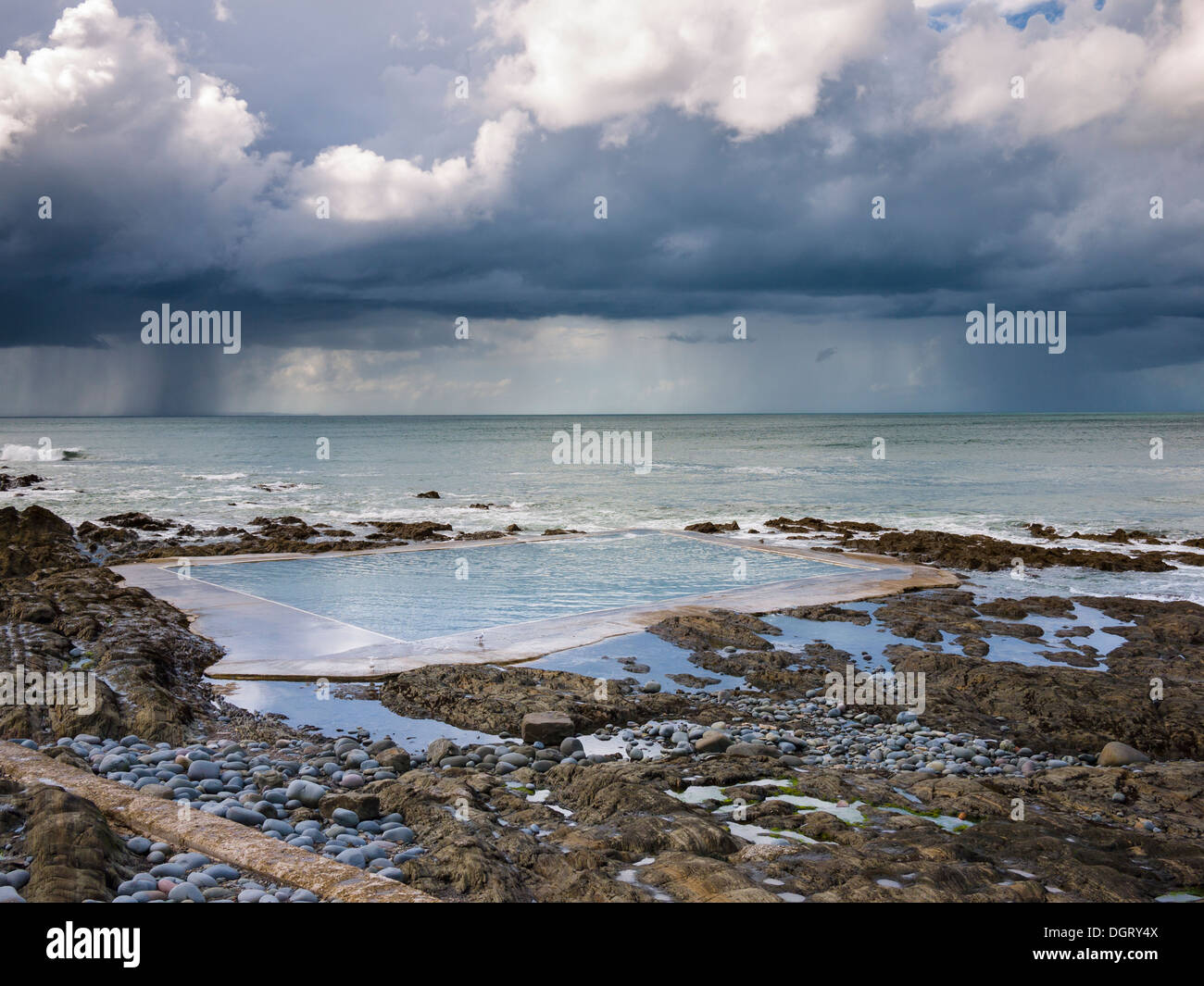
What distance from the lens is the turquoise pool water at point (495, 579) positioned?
10.4 metres

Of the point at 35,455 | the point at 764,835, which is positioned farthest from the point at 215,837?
the point at 35,455

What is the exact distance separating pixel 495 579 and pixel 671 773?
24.7ft

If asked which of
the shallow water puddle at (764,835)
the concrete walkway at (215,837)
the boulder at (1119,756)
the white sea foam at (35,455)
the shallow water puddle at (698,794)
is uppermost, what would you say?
the white sea foam at (35,455)

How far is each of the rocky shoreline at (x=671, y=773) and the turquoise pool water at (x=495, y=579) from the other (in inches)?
72.1

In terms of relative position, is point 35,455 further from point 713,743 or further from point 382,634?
point 713,743

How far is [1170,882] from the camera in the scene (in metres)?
4.26

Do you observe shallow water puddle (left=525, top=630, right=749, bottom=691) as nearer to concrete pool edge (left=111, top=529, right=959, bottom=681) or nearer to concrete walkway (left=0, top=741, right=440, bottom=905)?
concrete pool edge (left=111, top=529, right=959, bottom=681)

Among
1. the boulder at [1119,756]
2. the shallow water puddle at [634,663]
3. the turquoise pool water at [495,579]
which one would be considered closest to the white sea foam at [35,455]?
the turquoise pool water at [495,579]

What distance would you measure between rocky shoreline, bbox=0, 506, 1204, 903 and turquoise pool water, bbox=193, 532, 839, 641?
6.01ft

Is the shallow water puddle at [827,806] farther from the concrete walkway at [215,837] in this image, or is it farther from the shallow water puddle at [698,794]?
the concrete walkway at [215,837]

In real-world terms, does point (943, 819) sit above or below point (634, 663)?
below

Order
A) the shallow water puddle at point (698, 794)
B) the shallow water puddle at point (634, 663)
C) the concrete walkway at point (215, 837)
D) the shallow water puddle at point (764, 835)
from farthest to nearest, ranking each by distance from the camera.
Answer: the shallow water puddle at point (634, 663) < the shallow water puddle at point (698, 794) < the shallow water puddle at point (764, 835) < the concrete walkway at point (215, 837)

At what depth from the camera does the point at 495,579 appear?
41.6 ft

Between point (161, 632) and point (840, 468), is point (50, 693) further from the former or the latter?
point (840, 468)
